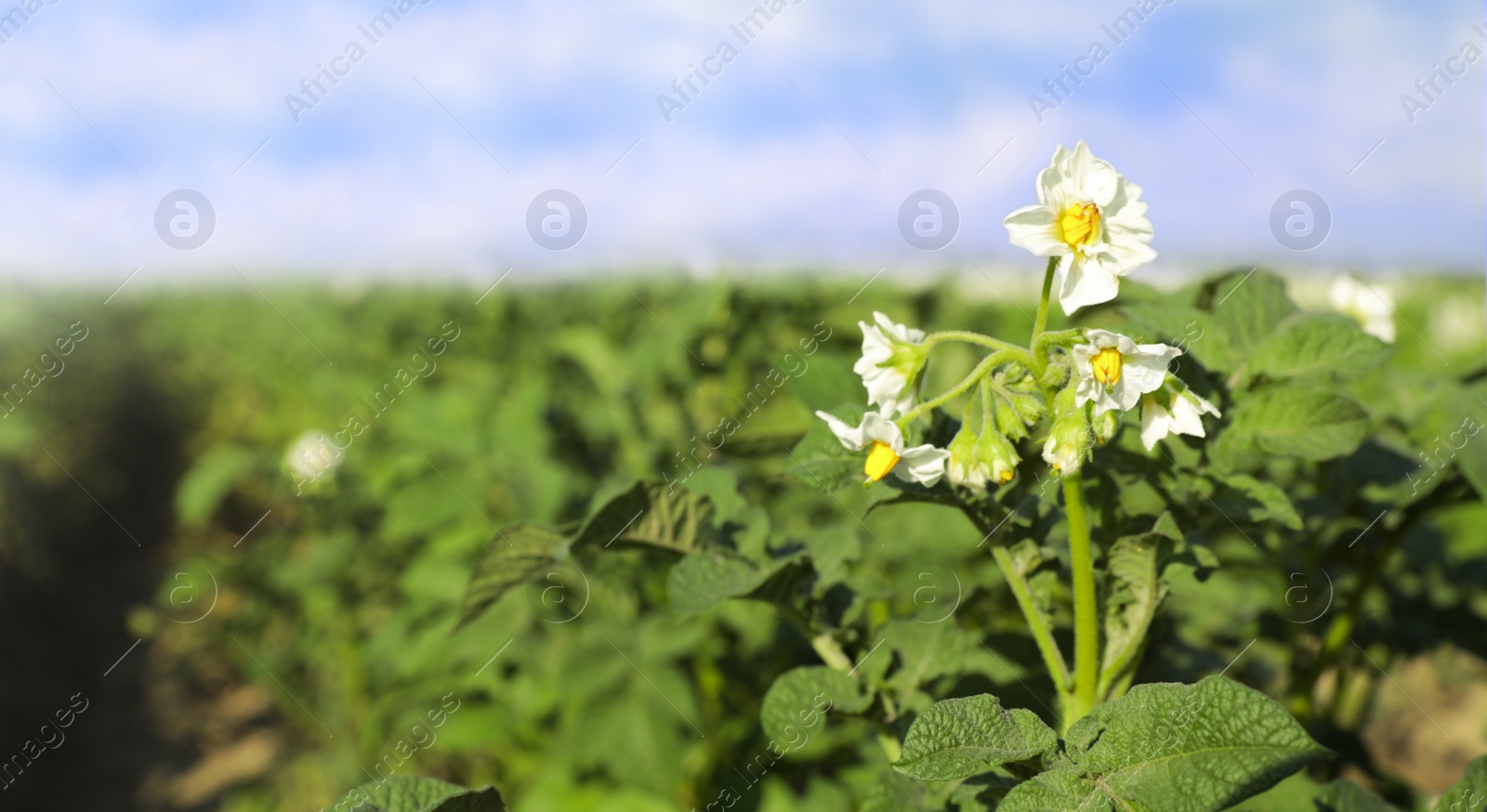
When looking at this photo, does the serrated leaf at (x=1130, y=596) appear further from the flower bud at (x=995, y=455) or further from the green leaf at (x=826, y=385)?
the green leaf at (x=826, y=385)

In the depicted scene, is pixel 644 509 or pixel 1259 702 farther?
pixel 644 509

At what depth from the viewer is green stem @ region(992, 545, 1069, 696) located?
948 mm

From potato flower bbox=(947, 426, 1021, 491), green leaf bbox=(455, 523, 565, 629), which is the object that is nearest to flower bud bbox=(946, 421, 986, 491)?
potato flower bbox=(947, 426, 1021, 491)

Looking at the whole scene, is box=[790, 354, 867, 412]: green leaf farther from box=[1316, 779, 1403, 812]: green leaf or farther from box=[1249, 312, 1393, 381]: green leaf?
box=[1316, 779, 1403, 812]: green leaf

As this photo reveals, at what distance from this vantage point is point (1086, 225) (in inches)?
34.4

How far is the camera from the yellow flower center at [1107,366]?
0.81m

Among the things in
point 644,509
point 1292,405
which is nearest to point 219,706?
point 644,509

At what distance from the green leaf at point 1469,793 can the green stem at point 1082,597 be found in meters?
0.27

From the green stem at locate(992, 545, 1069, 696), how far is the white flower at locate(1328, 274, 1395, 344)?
41.1 inches

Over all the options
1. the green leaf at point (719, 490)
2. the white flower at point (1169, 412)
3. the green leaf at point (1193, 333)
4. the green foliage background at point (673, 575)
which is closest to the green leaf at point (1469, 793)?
the green foliage background at point (673, 575)

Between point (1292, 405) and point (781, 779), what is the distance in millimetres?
1376

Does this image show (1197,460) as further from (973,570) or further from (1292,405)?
(973,570)

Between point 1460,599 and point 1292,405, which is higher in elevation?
point 1292,405

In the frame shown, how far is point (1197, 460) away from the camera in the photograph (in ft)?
3.47
